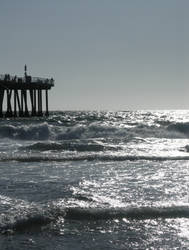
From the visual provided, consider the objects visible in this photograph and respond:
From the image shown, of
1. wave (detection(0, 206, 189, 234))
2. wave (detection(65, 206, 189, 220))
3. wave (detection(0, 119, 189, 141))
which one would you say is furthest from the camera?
wave (detection(0, 119, 189, 141))

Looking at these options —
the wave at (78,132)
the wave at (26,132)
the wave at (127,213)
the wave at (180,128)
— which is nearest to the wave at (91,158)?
the wave at (127,213)

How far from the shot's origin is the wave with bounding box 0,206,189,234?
21.0ft

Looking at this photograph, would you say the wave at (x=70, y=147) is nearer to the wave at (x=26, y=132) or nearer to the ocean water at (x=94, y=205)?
the ocean water at (x=94, y=205)

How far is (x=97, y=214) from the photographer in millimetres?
6762

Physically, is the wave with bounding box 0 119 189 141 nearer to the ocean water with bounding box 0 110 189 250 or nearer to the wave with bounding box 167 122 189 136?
the wave with bounding box 167 122 189 136

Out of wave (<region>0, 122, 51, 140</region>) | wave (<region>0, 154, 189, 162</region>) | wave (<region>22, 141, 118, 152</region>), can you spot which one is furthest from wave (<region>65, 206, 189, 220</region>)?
wave (<region>0, 122, 51, 140</region>)

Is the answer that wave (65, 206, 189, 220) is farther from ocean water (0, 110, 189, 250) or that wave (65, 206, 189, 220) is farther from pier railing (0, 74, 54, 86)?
pier railing (0, 74, 54, 86)

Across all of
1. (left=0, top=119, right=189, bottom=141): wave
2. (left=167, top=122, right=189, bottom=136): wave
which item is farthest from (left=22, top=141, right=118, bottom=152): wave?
(left=167, top=122, right=189, bottom=136): wave

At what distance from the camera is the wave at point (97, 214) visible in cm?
639

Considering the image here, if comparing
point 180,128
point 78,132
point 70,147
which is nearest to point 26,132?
point 78,132

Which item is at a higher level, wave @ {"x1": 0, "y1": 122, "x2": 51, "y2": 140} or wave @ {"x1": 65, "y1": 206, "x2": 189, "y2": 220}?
wave @ {"x1": 65, "y1": 206, "x2": 189, "y2": 220}

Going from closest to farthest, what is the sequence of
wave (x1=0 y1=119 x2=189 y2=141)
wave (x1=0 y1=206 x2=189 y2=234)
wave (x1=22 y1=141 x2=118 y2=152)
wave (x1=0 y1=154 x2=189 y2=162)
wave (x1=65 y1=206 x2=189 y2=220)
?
wave (x1=0 y1=206 x2=189 y2=234) → wave (x1=65 y1=206 x2=189 y2=220) → wave (x1=0 y1=154 x2=189 y2=162) → wave (x1=22 y1=141 x2=118 y2=152) → wave (x1=0 y1=119 x2=189 y2=141)

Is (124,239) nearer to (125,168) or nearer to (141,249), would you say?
(141,249)

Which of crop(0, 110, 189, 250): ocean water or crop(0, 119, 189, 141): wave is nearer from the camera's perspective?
crop(0, 110, 189, 250): ocean water
